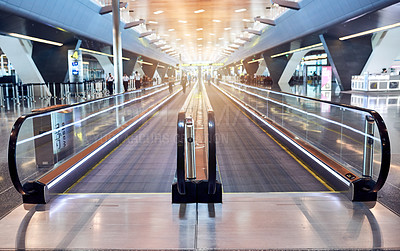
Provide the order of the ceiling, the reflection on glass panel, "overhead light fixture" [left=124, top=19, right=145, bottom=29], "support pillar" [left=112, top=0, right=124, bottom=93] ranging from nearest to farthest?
the reflection on glass panel < "support pillar" [left=112, top=0, right=124, bottom=93] < the ceiling < "overhead light fixture" [left=124, top=19, right=145, bottom=29]

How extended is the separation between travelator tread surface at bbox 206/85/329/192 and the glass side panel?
9.44ft

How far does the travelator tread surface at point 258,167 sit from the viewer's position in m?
5.79

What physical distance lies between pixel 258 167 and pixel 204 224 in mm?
3387

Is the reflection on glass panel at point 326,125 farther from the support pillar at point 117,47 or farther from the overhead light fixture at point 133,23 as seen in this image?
the overhead light fixture at point 133,23

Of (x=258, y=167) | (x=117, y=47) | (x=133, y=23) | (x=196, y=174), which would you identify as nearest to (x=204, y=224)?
(x=196, y=174)

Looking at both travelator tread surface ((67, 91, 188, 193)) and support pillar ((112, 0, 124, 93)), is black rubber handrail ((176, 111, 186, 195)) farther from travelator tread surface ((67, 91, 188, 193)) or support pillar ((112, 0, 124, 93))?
support pillar ((112, 0, 124, 93))

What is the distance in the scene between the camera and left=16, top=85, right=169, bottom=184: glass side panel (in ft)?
19.0

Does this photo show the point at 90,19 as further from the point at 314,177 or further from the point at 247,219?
the point at 247,219

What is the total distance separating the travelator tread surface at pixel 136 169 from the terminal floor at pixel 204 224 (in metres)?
1.09

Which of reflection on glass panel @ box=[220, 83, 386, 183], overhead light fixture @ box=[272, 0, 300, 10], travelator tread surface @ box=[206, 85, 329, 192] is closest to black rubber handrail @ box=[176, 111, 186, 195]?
travelator tread surface @ box=[206, 85, 329, 192]

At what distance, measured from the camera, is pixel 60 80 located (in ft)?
80.7

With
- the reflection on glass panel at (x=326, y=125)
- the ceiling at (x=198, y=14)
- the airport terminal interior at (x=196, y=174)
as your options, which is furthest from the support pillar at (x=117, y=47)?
the reflection on glass panel at (x=326, y=125)

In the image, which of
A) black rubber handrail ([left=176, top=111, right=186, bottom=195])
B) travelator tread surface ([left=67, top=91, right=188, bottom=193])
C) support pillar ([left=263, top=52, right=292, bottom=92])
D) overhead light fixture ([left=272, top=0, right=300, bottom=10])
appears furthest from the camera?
support pillar ([left=263, top=52, right=292, bottom=92])

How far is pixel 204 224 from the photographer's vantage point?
12.4 ft
